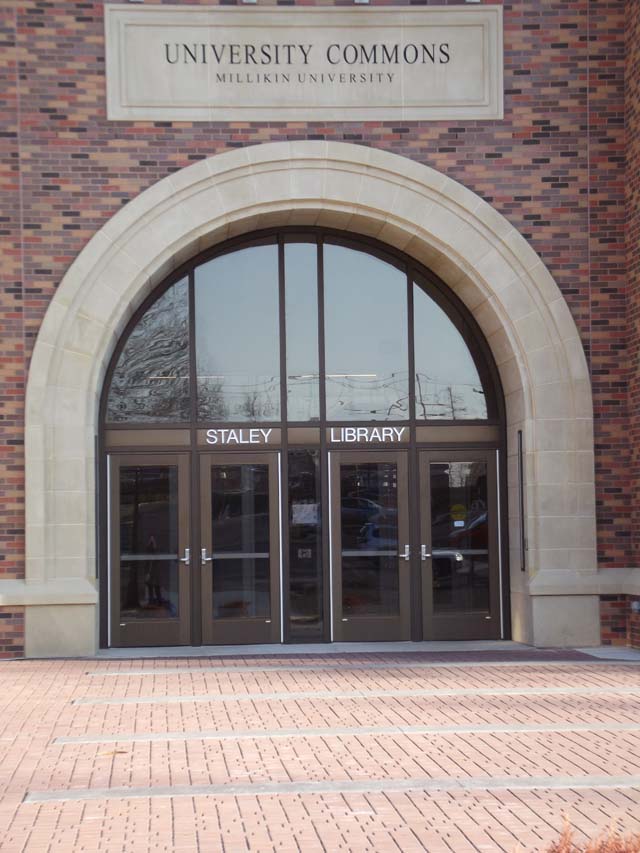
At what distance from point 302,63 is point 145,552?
19.1ft

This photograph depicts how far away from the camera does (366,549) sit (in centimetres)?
1403

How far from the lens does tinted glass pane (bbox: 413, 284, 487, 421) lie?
46.9 feet

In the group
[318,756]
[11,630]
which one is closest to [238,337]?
[11,630]

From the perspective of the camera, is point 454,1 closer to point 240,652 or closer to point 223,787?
point 240,652

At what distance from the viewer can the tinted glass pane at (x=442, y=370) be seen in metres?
14.3

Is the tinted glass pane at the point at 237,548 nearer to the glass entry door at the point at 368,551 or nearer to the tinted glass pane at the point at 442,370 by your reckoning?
the glass entry door at the point at 368,551

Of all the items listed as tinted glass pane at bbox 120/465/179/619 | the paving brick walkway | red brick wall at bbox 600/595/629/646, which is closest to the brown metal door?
tinted glass pane at bbox 120/465/179/619

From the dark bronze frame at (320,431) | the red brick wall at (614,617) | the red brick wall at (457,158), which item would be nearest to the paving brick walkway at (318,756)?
the red brick wall at (614,617)

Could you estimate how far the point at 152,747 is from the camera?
8.23 metres

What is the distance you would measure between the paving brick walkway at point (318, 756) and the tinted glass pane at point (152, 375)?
3214mm

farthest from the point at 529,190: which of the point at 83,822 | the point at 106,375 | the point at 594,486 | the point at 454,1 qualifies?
the point at 83,822

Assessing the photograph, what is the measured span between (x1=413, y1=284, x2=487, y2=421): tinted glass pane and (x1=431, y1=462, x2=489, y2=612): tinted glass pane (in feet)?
2.17

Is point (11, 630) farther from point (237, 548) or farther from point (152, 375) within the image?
A: point (152, 375)

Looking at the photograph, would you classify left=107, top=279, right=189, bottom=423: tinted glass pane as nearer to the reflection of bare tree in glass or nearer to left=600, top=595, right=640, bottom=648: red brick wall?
the reflection of bare tree in glass
